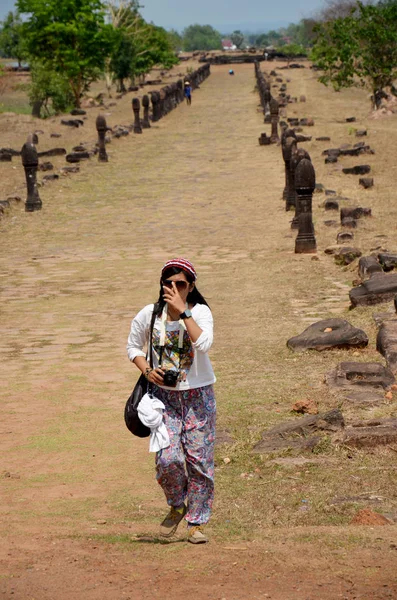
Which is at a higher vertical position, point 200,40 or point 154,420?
point 154,420

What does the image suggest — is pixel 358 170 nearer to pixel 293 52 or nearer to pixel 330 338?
pixel 330 338

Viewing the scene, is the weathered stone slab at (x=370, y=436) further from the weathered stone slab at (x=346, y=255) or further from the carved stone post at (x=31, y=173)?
the carved stone post at (x=31, y=173)

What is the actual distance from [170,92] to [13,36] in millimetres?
45867

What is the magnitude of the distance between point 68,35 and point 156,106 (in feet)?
20.3

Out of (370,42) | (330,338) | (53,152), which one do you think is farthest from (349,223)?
(370,42)

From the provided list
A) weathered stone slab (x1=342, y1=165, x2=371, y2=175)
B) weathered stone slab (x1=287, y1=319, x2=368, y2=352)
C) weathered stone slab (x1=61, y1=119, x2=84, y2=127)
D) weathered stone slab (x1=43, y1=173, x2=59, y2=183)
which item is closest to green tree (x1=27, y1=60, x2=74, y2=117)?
weathered stone slab (x1=61, y1=119, x2=84, y2=127)

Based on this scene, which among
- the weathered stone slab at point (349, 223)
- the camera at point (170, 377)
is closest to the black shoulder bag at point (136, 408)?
the camera at point (170, 377)

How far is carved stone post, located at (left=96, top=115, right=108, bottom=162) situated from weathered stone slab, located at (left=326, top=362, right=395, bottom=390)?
17604mm

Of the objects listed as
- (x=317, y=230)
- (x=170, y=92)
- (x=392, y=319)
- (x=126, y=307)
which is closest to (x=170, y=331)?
(x=392, y=319)

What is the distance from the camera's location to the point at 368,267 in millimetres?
12008

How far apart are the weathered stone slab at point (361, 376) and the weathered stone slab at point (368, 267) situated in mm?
3662

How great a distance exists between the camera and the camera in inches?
201

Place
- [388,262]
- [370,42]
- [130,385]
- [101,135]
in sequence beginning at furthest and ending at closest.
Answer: [370,42], [101,135], [388,262], [130,385]

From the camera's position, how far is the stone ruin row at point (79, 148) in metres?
19.3
